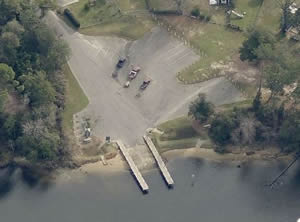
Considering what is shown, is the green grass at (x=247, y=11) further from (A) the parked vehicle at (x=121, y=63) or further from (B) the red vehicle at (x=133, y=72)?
(A) the parked vehicle at (x=121, y=63)

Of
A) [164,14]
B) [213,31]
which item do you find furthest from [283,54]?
[164,14]

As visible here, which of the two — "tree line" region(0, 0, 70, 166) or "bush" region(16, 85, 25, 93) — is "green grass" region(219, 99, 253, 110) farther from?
"bush" region(16, 85, 25, 93)

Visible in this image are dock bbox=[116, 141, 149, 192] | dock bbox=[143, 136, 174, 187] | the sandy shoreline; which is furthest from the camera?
the sandy shoreline

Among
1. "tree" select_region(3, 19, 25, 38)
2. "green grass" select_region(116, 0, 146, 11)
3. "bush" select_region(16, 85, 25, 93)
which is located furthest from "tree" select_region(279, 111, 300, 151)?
"tree" select_region(3, 19, 25, 38)

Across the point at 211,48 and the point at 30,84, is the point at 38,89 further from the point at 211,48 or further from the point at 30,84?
the point at 211,48

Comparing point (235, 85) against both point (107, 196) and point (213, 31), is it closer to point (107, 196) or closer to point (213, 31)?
point (213, 31)
